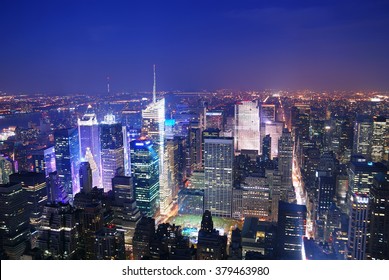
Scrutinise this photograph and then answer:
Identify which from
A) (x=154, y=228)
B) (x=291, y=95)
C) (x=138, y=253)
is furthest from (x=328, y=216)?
(x=138, y=253)

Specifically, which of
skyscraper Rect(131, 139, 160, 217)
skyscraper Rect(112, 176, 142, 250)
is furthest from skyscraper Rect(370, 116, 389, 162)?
skyscraper Rect(131, 139, 160, 217)

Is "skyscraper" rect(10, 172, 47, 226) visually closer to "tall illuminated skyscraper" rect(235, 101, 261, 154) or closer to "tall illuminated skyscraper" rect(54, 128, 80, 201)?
"tall illuminated skyscraper" rect(54, 128, 80, 201)

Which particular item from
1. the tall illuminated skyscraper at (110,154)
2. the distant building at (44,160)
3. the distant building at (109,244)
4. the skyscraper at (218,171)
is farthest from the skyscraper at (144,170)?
the distant building at (109,244)

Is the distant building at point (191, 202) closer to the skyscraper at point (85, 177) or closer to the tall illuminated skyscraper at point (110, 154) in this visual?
the tall illuminated skyscraper at point (110, 154)

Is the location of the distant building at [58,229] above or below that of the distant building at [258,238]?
above

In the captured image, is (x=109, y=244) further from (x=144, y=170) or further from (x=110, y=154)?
(x=110, y=154)

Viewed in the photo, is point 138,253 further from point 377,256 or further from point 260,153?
point 260,153
